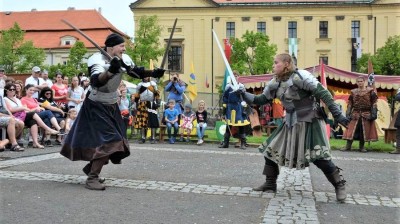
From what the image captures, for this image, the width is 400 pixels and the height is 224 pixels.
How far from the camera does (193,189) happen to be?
609cm

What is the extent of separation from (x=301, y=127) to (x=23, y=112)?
23.6ft

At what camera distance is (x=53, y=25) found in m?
69.4

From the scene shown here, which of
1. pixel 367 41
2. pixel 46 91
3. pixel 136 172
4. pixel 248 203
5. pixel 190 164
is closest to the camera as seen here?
pixel 248 203

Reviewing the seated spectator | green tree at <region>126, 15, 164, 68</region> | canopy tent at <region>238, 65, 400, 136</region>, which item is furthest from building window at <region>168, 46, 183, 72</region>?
the seated spectator

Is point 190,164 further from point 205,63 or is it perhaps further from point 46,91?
point 205,63

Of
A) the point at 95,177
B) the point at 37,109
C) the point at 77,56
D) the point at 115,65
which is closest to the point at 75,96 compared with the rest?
the point at 37,109

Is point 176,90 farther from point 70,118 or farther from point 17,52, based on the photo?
point 17,52

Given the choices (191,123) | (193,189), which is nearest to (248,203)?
(193,189)

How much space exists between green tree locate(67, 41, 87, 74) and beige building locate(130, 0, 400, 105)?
22.7 feet

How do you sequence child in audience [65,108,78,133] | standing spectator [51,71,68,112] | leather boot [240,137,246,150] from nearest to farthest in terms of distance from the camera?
child in audience [65,108,78,133], leather boot [240,137,246,150], standing spectator [51,71,68,112]

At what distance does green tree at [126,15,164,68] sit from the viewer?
4234cm

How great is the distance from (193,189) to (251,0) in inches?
2094

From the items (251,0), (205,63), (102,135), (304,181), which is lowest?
(304,181)

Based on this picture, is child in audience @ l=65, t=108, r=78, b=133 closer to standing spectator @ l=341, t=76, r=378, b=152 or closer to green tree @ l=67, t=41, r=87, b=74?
standing spectator @ l=341, t=76, r=378, b=152
